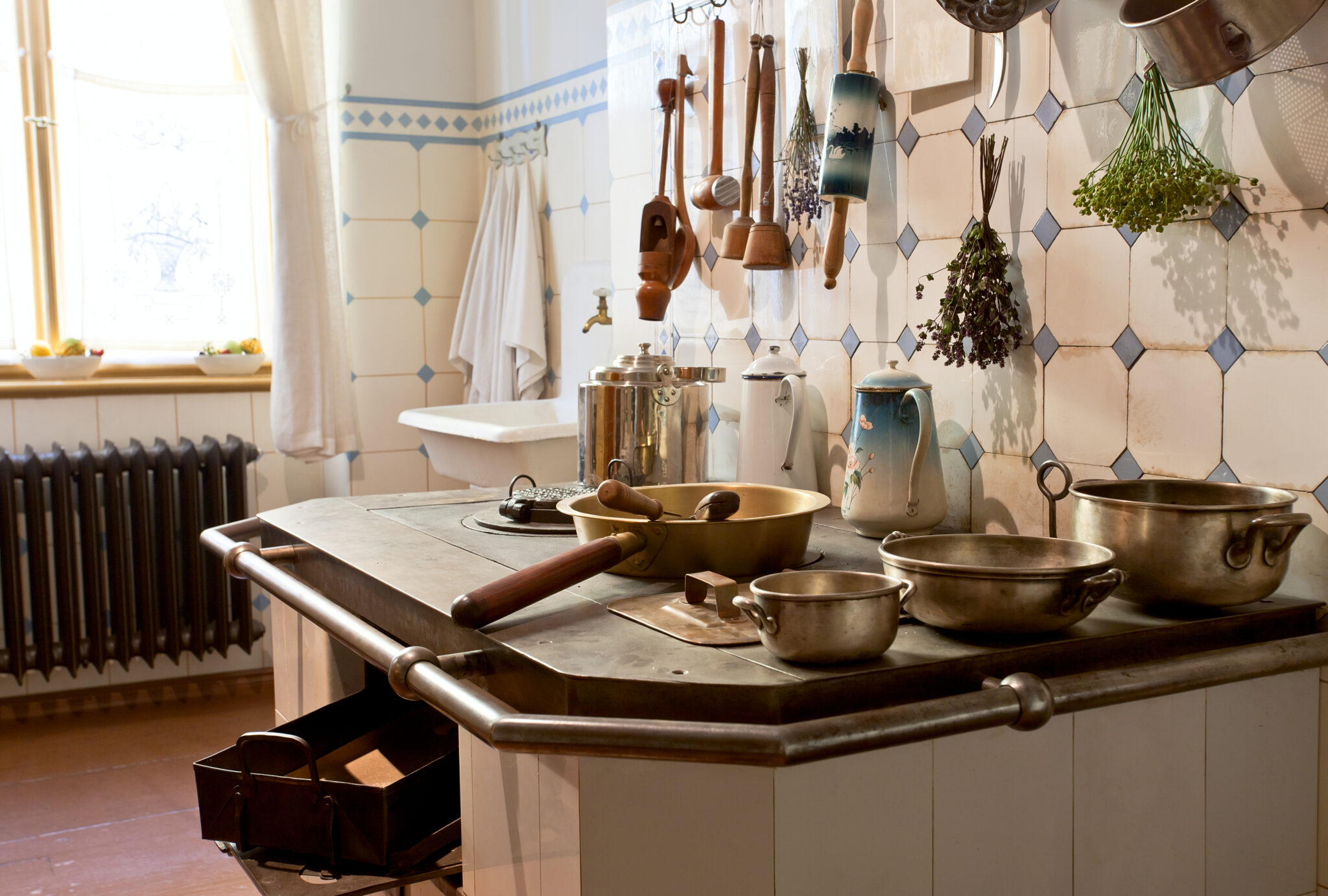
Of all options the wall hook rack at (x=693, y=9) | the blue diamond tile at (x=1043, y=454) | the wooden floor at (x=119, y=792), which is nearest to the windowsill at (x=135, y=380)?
the wooden floor at (x=119, y=792)

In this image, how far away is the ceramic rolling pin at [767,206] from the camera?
1.74 meters

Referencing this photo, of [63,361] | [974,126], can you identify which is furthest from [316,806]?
[63,361]

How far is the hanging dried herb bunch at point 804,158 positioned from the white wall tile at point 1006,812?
95 centimetres

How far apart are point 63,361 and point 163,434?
0.32 meters

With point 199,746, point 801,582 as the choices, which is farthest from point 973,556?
point 199,746

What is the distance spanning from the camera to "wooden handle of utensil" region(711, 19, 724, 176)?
1840 millimetres

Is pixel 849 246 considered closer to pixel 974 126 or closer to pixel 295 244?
pixel 974 126

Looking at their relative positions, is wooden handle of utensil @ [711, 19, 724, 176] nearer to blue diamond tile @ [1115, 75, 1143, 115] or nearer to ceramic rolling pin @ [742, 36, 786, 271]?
ceramic rolling pin @ [742, 36, 786, 271]

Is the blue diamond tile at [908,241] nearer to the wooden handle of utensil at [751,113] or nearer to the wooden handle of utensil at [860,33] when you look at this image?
the wooden handle of utensil at [860,33]

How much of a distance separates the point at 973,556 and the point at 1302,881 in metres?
0.42

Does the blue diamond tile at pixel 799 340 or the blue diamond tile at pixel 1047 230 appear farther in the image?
the blue diamond tile at pixel 799 340

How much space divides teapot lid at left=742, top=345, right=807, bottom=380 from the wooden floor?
4.52 ft

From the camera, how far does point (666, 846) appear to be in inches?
33.5

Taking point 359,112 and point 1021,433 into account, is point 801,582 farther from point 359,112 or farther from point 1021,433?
point 359,112
